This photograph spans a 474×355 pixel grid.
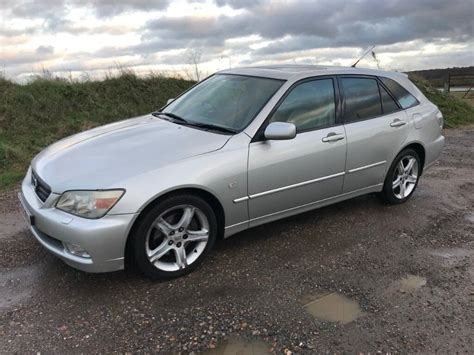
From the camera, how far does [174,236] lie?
3723mm

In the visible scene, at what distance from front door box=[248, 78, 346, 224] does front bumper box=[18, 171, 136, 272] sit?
1.20 metres

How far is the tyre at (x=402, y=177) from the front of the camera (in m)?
5.37

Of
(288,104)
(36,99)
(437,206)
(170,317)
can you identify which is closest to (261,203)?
(288,104)

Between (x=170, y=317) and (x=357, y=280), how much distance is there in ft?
5.13

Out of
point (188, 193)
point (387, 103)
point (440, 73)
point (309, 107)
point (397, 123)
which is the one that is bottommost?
point (440, 73)

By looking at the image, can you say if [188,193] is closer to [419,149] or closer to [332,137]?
[332,137]

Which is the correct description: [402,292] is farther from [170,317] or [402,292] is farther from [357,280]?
[170,317]

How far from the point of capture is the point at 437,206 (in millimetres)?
5656

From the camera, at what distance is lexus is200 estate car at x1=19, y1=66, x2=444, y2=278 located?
3.42m

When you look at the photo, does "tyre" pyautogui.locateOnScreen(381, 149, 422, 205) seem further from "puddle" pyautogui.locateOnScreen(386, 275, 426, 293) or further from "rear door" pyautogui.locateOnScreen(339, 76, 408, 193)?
"puddle" pyautogui.locateOnScreen(386, 275, 426, 293)

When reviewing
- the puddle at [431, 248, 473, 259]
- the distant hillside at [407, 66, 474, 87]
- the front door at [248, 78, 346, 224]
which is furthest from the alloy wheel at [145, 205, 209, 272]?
the distant hillside at [407, 66, 474, 87]

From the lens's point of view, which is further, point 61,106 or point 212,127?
point 61,106

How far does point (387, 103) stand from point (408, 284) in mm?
2273

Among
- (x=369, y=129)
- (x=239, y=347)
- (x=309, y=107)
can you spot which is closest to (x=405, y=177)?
(x=369, y=129)
